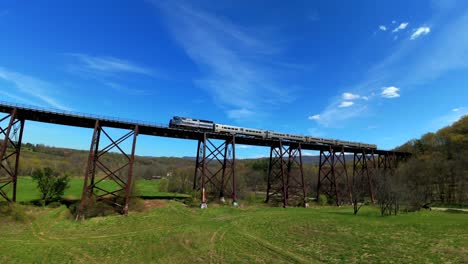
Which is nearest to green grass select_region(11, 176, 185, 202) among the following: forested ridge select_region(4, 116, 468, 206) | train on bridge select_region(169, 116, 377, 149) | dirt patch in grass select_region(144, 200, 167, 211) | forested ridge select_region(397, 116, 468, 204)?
dirt patch in grass select_region(144, 200, 167, 211)

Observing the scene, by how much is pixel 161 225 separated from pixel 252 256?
33.5ft

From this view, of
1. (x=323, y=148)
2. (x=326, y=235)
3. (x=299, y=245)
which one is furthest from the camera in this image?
(x=323, y=148)

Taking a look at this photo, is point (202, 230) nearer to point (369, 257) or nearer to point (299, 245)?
point (299, 245)

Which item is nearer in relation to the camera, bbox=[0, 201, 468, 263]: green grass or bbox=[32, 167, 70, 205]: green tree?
bbox=[0, 201, 468, 263]: green grass

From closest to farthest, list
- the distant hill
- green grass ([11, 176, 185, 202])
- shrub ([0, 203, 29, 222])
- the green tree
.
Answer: shrub ([0, 203, 29, 222]) < the green tree < green grass ([11, 176, 185, 202]) < the distant hill

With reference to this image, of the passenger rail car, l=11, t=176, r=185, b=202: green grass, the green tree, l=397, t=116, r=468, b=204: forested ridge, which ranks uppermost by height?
the passenger rail car

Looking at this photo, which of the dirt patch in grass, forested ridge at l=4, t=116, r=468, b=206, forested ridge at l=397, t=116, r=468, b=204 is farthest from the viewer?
forested ridge at l=397, t=116, r=468, b=204

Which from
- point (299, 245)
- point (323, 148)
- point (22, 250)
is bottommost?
point (22, 250)

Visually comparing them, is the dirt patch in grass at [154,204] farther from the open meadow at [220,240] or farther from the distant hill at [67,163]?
the distant hill at [67,163]

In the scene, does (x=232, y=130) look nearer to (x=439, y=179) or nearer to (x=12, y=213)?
(x=12, y=213)

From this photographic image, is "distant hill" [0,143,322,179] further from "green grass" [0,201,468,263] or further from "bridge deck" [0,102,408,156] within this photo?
"green grass" [0,201,468,263]

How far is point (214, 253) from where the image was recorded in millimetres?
13766

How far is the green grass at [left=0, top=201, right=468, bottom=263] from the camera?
42.4 ft

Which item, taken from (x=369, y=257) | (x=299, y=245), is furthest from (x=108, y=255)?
(x=369, y=257)
